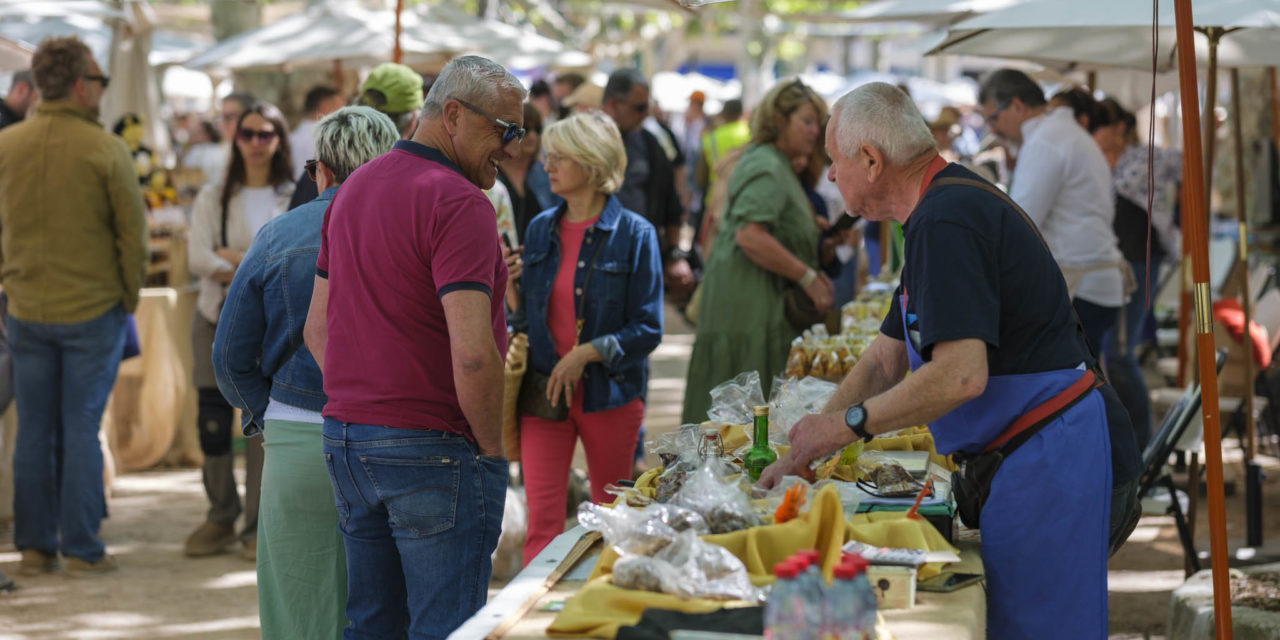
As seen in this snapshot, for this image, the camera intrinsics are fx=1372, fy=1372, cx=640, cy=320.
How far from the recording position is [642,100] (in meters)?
7.67

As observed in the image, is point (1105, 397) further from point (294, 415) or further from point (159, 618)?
point (159, 618)

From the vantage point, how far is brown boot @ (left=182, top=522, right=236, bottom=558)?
21.1 feet

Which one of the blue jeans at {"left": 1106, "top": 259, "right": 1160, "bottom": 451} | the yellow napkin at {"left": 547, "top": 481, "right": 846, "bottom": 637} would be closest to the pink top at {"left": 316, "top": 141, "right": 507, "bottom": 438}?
the yellow napkin at {"left": 547, "top": 481, "right": 846, "bottom": 637}

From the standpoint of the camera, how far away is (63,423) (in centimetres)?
602

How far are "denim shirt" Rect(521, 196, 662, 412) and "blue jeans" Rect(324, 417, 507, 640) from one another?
1572mm

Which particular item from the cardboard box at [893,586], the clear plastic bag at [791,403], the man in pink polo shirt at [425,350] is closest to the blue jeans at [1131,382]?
the clear plastic bag at [791,403]

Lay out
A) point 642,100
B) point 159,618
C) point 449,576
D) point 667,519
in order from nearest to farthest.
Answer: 1. point 667,519
2. point 449,576
3. point 159,618
4. point 642,100

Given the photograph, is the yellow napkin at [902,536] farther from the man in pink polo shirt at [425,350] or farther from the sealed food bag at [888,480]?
the man in pink polo shirt at [425,350]

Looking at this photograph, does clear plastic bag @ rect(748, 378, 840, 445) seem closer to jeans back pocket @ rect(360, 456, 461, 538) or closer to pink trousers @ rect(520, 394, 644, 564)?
jeans back pocket @ rect(360, 456, 461, 538)

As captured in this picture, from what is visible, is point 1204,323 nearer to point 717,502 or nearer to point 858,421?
point 858,421

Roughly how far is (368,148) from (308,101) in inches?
178

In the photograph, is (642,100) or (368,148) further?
(642,100)

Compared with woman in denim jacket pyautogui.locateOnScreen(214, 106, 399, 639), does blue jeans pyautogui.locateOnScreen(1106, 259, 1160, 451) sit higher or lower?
lower

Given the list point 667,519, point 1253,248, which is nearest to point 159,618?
point 667,519
